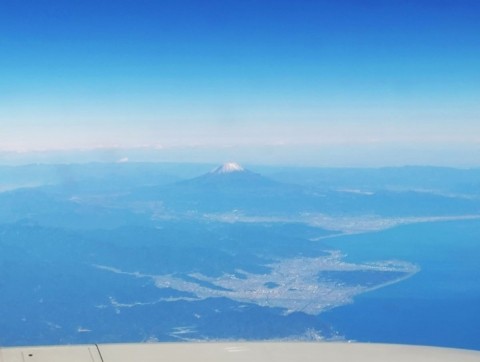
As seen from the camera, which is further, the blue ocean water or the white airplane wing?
the blue ocean water

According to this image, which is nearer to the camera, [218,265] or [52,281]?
[52,281]

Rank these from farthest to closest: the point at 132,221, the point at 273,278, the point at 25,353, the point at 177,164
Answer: the point at 177,164
the point at 132,221
the point at 273,278
the point at 25,353

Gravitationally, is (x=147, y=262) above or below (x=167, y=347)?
below

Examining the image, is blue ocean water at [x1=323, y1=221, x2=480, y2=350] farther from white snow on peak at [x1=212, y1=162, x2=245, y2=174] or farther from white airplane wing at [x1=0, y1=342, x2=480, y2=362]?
white airplane wing at [x1=0, y1=342, x2=480, y2=362]

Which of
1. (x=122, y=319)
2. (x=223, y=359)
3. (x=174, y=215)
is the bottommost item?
(x=122, y=319)

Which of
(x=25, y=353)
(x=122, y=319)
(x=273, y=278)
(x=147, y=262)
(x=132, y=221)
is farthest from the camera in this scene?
(x=132, y=221)

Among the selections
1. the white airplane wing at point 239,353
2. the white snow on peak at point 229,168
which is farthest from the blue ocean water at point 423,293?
the white airplane wing at point 239,353

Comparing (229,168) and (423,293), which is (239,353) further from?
(229,168)

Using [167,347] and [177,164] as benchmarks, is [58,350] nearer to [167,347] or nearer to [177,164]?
[167,347]

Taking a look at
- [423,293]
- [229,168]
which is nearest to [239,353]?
[423,293]

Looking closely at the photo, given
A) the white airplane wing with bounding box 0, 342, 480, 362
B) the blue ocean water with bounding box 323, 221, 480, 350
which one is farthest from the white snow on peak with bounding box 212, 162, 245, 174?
the white airplane wing with bounding box 0, 342, 480, 362

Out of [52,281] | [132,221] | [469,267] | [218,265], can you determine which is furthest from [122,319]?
[469,267]
